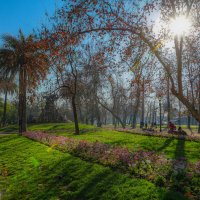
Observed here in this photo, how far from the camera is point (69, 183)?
367 inches

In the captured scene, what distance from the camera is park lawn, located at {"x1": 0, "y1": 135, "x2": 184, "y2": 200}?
767 cm

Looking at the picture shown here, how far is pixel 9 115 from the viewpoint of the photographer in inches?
3009

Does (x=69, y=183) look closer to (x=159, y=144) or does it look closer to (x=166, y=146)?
(x=166, y=146)

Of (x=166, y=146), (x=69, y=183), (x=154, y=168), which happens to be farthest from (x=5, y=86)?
(x=154, y=168)

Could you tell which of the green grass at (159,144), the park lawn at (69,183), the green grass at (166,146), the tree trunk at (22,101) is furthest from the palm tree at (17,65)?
the park lawn at (69,183)

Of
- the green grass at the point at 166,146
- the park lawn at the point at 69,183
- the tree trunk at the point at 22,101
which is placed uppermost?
the tree trunk at the point at 22,101

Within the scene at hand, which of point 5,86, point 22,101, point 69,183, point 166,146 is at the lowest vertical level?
point 69,183

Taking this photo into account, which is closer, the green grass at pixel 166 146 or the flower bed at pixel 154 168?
the flower bed at pixel 154 168

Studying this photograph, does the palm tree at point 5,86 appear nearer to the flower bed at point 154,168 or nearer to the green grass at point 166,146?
the green grass at point 166,146

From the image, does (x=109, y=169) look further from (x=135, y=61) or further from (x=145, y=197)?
(x=135, y=61)

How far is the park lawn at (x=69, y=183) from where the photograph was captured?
7.67 m

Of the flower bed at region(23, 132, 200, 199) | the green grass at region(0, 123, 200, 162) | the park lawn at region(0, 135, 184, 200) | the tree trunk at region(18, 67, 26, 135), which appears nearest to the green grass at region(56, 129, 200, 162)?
the green grass at region(0, 123, 200, 162)

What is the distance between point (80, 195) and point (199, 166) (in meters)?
4.47

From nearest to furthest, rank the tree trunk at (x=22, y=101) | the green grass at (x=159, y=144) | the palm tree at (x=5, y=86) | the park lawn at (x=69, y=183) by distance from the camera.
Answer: the park lawn at (x=69, y=183) → the green grass at (x=159, y=144) → the tree trunk at (x=22, y=101) → the palm tree at (x=5, y=86)
